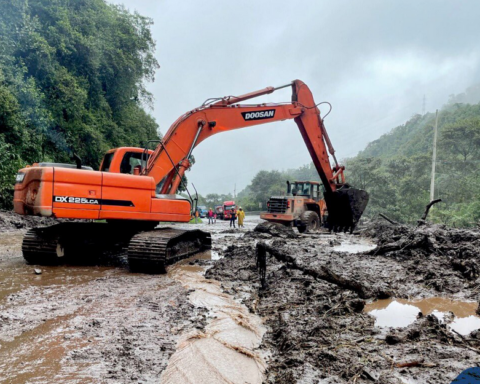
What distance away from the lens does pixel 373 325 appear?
2.99m

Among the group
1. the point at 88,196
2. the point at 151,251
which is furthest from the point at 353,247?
the point at 88,196

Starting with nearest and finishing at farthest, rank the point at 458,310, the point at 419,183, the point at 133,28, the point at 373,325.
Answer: the point at 373,325 < the point at 458,310 < the point at 133,28 < the point at 419,183

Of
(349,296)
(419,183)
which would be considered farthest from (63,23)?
(419,183)

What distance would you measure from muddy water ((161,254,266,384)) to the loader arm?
12.4 feet

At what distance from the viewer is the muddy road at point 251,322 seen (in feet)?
7.88

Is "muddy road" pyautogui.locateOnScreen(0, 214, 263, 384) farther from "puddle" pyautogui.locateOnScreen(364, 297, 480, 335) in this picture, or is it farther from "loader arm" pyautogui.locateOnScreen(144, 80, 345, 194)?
"loader arm" pyautogui.locateOnScreen(144, 80, 345, 194)

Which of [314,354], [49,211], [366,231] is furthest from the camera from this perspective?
[366,231]

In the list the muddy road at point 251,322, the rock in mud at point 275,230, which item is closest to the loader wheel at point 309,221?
the rock in mud at point 275,230

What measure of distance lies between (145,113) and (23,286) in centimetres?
2271

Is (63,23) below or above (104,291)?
above

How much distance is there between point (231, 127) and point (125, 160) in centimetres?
271

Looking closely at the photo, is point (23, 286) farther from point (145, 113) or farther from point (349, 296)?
point (145, 113)

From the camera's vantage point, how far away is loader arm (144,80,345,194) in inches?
299

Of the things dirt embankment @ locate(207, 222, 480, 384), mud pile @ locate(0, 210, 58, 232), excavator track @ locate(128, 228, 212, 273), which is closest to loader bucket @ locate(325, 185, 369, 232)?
dirt embankment @ locate(207, 222, 480, 384)
